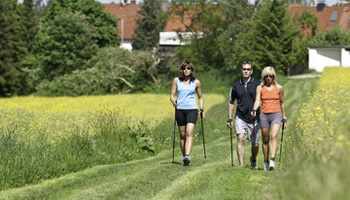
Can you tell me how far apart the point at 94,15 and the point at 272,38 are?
84.6 feet

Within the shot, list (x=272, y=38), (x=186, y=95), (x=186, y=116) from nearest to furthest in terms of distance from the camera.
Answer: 1. (x=186, y=95)
2. (x=186, y=116)
3. (x=272, y=38)

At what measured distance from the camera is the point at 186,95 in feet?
41.5

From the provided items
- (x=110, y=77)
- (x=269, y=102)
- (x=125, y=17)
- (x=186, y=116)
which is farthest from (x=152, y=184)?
(x=125, y=17)

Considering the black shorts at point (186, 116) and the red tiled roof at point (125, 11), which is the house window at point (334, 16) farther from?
the black shorts at point (186, 116)

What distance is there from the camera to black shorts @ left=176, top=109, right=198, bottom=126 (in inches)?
503

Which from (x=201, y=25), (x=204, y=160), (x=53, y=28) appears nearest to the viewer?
(x=204, y=160)

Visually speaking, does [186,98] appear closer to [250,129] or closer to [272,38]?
[250,129]

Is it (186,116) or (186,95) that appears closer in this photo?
(186,95)

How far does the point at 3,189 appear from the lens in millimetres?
11664

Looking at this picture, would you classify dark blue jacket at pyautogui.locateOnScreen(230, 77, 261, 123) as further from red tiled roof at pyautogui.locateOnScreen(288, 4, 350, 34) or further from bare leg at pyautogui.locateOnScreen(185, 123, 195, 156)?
red tiled roof at pyautogui.locateOnScreen(288, 4, 350, 34)

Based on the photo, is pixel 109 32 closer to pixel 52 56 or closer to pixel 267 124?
pixel 52 56

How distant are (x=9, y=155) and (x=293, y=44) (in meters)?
47.9

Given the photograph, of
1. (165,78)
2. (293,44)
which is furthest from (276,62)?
(165,78)

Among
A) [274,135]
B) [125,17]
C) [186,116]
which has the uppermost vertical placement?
[125,17]
